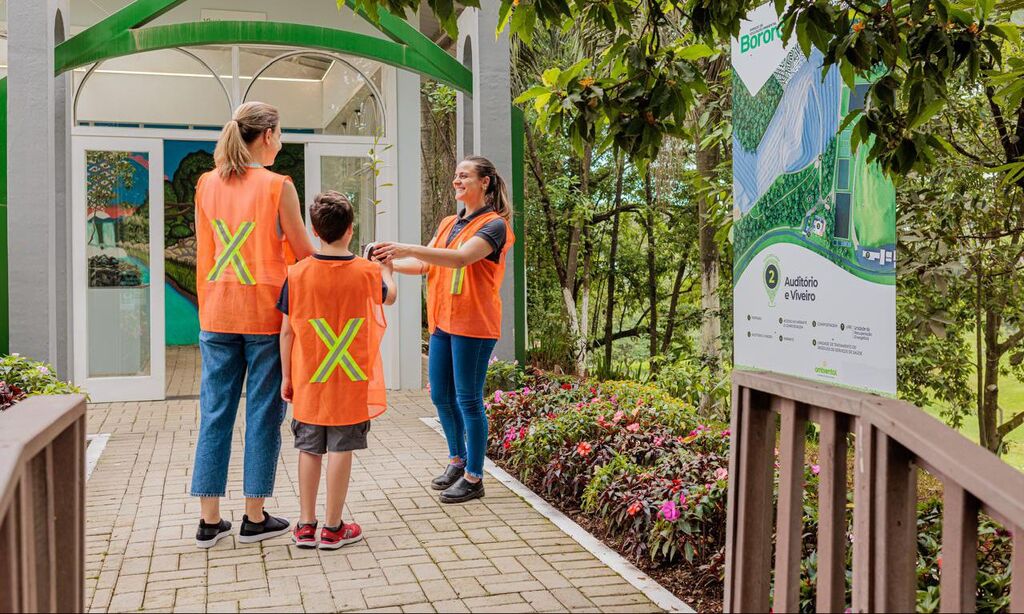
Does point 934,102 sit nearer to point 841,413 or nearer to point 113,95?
point 841,413

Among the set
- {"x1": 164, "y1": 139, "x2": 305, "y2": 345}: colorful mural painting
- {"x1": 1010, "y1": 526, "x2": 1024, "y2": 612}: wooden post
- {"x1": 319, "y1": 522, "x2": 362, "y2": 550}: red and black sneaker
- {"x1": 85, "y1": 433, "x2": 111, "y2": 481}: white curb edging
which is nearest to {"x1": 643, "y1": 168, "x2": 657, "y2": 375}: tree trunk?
{"x1": 164, "y1": 139, "x2": 305, "y2": 345}: colorful mural painting

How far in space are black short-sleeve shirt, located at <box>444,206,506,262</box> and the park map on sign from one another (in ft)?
4.31

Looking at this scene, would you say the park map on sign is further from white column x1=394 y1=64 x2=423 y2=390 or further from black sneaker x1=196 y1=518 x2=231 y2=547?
white column x1=394 y1=64 x2=423 y2=390

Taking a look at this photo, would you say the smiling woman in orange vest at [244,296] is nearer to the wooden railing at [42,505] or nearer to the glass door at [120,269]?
the wooden railing at [42,505]

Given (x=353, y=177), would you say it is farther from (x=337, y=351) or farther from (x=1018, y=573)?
(x=1018, y=573)

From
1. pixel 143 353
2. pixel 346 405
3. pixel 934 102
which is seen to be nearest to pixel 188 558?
pixel 346 405

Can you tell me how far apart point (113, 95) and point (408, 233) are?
9.96 feet

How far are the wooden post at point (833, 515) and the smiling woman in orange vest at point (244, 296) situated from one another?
236 cm

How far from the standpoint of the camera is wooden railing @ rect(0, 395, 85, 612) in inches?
73.5

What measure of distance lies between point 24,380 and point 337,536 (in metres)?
3.11

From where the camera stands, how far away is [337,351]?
392 centimetres

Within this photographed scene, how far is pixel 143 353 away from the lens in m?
8.95

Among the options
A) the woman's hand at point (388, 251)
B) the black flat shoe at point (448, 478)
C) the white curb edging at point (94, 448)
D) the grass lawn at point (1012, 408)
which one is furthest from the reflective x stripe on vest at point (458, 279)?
the grass lawn at point (1012, 408)

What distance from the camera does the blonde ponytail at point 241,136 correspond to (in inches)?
154
